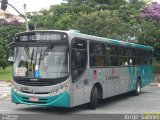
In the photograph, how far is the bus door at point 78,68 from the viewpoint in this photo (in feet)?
47.1

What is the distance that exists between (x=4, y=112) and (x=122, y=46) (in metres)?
7.19

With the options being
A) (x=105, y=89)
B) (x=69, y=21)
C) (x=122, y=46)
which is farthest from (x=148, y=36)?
(x=105, y=89)

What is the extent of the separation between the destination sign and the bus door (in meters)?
0.51

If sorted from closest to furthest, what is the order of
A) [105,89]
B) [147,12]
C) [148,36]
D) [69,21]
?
[105,89] < [148,36] < [147,12] < [69,21]

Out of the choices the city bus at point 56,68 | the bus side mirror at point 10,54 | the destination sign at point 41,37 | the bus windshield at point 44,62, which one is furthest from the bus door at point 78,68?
the bus side mirror at point 10,54

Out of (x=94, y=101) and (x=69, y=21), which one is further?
(x=69, y=21)

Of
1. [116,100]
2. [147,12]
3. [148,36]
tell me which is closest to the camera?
[116,100]

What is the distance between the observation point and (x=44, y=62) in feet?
46.7

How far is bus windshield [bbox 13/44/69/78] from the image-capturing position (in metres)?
14.1

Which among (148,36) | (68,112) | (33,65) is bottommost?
(68,112)

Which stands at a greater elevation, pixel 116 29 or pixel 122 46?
pixel 116 29

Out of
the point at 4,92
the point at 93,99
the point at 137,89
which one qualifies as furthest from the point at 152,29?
the point at 93,99

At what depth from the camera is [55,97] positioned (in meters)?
14.0

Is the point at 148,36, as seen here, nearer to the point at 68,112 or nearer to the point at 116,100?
the point at 116,100
